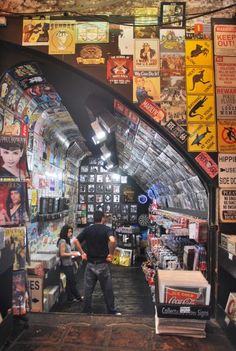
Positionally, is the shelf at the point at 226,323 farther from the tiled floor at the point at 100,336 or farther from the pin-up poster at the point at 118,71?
the pin-up poster at the point at 118,71

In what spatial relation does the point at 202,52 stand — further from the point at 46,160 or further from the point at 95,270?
the point at 46,160

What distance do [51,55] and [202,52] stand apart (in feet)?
5.80

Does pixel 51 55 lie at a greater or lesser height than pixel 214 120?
greater

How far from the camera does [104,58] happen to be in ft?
13.2

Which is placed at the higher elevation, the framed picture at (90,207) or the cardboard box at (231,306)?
the framed picture at (90,207)

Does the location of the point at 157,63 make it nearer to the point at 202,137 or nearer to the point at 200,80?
the point at 200,80

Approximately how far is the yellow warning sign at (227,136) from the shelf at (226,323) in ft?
5.80

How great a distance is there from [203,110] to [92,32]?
1598mm

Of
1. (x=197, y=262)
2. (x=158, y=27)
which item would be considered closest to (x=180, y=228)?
(x=197, y=262)

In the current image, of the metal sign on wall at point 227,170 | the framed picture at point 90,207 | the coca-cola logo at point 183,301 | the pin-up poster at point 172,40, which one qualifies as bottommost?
the coca-cola logo at point 183,301

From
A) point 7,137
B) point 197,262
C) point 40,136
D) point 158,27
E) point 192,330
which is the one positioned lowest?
point 192,330

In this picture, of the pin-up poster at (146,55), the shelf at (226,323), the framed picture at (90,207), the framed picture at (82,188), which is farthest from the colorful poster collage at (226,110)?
the framed picture at (82,188)

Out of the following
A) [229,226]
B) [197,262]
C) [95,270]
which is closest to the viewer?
[229,226]

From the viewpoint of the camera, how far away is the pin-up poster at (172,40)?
4.04 meters
